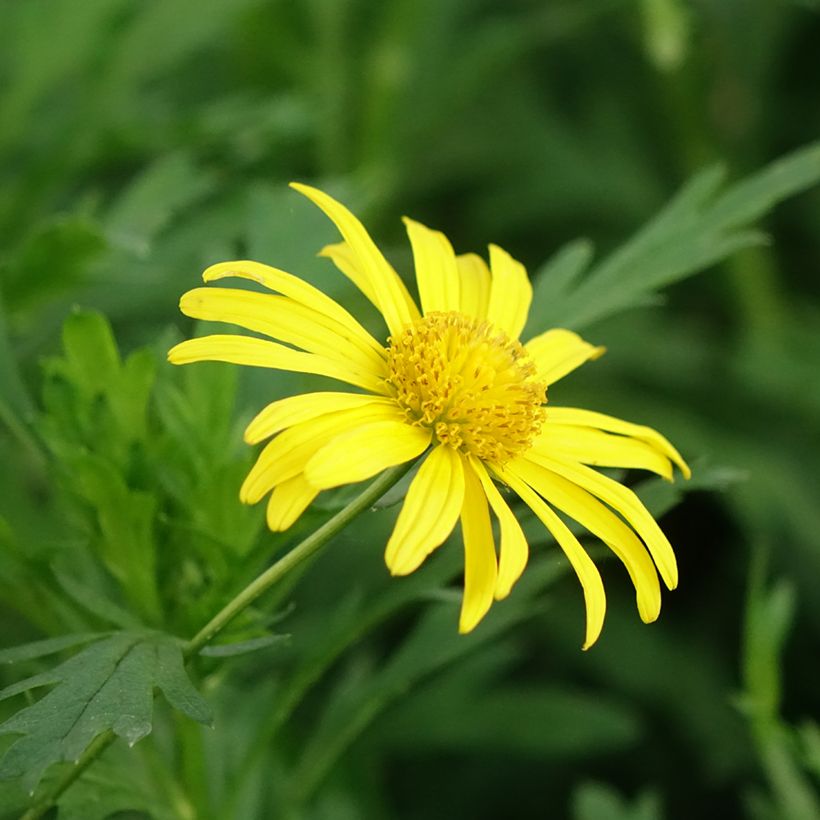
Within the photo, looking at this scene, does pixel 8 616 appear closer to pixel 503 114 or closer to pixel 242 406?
pixel 242 406

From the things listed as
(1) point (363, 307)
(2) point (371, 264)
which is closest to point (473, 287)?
(2) point (371, 264)

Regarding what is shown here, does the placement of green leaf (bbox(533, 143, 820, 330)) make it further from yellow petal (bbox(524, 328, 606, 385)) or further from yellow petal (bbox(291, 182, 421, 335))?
yellow petal (bbox(291, 182, 421, 335))

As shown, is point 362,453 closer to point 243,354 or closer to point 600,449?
point 243,354

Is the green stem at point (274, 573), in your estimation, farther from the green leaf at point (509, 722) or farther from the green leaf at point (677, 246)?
the green leaf at point (509, 722)

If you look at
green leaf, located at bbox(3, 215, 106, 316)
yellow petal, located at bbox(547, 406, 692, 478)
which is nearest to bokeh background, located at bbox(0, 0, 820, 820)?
green leaf, located at bbox(3, 215, 106, 316)

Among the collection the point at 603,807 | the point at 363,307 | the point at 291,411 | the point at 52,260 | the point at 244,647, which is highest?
the point at 52,260

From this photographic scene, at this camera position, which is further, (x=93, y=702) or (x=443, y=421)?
(x=443, y=421)
